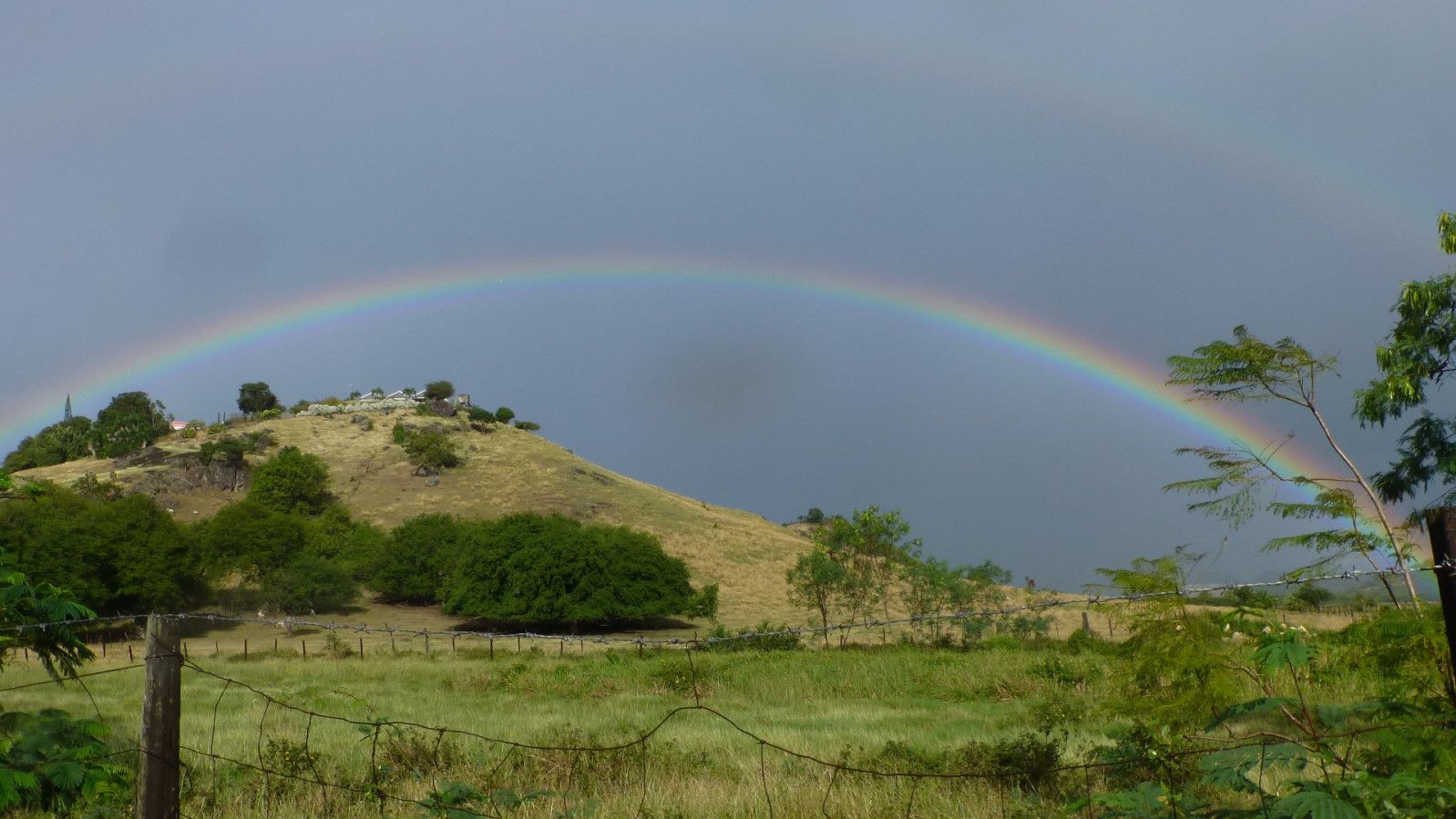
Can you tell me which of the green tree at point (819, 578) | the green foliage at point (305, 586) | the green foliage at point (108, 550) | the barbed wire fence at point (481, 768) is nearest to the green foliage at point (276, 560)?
the green foliage at point (305, 586)

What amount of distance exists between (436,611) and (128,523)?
67.6 ft

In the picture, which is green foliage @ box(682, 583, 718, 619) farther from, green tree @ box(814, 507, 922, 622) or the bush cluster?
green tree @ box(814, 507, 922, 622)

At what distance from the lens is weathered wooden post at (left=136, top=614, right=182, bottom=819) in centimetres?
532

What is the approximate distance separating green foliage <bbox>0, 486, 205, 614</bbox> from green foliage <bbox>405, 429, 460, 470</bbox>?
49.6 metres

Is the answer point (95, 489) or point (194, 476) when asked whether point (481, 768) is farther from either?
point (194, 476)

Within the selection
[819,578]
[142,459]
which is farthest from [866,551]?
[142,459]

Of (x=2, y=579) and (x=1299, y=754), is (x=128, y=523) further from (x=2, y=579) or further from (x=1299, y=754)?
(x=1299, y=754)

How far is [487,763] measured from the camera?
9.50 metres

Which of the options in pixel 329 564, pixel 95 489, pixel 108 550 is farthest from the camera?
pixel 95 489

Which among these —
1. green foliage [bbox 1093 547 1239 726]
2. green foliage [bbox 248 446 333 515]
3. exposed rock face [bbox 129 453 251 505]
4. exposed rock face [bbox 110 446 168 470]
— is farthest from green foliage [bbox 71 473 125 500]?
green foliage [bbox 1093 547 1239 726]

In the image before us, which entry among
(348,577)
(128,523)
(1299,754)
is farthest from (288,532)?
(1299,754)

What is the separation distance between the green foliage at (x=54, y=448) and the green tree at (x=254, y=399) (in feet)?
65.5

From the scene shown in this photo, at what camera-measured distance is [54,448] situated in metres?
118

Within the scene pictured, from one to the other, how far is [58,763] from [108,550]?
5790 cm
